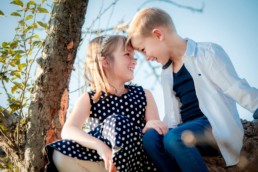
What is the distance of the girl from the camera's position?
68.6 inches

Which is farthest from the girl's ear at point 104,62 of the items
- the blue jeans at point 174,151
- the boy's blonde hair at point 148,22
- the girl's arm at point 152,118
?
the blue jeans at point 174,151

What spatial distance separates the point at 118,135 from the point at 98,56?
3.06 ft

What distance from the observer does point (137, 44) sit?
241 cm

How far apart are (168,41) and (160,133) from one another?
850 millimetres

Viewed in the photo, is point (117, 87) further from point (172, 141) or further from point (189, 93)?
point (172, 141)

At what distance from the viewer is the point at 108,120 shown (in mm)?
1839

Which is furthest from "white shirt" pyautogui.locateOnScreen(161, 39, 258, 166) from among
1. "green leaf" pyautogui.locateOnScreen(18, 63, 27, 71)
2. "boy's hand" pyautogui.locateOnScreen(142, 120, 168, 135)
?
"green leaf" pyautogui.locateOnScreen(18, 63, 27, 71)

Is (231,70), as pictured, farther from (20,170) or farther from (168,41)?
(20,170)

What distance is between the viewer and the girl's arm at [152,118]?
6.63 feet

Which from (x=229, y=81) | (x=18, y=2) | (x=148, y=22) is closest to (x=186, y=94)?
(x=229, y=81)

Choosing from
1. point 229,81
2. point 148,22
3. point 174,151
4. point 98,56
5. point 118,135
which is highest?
point 148,22

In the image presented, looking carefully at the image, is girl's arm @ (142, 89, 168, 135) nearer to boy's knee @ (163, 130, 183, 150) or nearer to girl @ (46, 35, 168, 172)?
girl @ (46, 35, 168, 172)

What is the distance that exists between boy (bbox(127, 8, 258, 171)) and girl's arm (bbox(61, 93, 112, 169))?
0.97 ft

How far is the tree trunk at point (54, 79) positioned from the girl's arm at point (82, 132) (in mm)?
262
